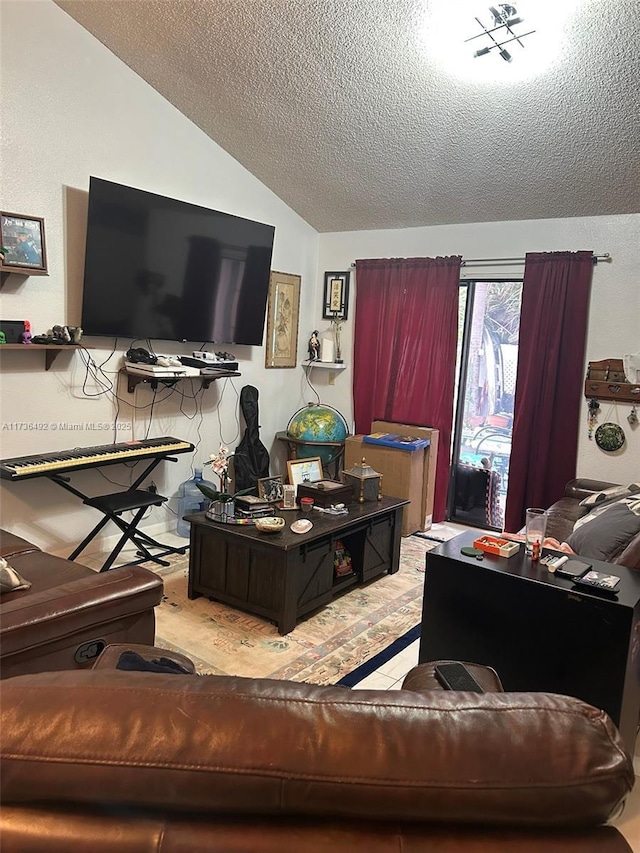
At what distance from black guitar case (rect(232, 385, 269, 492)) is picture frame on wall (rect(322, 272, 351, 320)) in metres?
1.09

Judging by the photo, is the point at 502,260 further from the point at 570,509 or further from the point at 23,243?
the point at 23,243

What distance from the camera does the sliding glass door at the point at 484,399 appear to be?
4848mm

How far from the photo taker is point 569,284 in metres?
4.34

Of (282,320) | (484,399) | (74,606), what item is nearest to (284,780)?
(74,606)

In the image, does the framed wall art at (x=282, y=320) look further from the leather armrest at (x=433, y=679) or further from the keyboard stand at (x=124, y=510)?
the leather armrest at (x=433, y=679)

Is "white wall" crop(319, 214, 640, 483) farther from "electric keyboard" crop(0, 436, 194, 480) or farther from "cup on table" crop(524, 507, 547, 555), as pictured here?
"electric keyboard" crop(0, 436, 194, 480)

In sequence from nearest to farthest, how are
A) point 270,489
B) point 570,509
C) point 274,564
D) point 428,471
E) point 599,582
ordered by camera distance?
point 599,582 < point 274,564 < point 270,489 < point 570,509 < point 428,471

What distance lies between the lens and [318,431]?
5262mm

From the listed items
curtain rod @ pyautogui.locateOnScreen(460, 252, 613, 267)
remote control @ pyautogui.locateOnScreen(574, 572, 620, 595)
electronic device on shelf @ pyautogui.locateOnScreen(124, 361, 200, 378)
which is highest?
curtain rod @ pyautogui.locateOnScreen(460, 252, 613, 267)

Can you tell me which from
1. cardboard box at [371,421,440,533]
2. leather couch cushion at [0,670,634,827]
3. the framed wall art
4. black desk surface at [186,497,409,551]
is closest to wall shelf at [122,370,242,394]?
the framed wall art

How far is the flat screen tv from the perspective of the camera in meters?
3.74

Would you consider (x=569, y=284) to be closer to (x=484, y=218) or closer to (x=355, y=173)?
(x=484, y=218)

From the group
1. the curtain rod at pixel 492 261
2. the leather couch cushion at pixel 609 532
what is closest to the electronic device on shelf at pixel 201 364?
the curtain rod at pixel 492 261

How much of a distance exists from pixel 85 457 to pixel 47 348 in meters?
0.65
